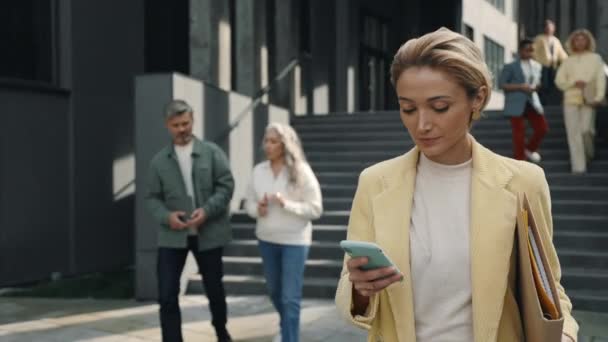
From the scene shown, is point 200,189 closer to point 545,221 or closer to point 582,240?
point 545,221

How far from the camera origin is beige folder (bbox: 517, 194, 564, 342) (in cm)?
184

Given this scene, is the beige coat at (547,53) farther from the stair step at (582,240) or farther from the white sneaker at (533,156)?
the stair step at (582,240)

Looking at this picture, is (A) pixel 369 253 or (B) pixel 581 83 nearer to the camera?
(A) pixel 369 253

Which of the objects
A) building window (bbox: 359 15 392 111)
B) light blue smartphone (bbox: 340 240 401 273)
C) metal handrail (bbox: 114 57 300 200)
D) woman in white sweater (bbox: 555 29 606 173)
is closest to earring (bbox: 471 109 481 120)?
light blue smartphone (bbox: 340 240 401 273)

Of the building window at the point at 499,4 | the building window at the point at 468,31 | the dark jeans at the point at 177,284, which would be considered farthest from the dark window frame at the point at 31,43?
the building window at the point at 499,4

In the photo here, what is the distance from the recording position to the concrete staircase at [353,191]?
8648 mm

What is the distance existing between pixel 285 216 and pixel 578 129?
5926 mm

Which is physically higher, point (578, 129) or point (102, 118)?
point (102, 118)

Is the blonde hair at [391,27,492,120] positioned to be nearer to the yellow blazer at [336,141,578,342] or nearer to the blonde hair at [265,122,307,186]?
the yellow blazer at [336,141,578,342]

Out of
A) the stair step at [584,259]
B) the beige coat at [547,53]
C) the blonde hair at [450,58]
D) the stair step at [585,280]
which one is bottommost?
the stair step at [585,280]

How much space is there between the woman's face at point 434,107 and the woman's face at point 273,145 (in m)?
3.88

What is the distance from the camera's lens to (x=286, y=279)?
5672 mm

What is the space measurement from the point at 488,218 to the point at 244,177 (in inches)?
367

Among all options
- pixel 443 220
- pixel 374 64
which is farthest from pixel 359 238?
pixel 374 64
